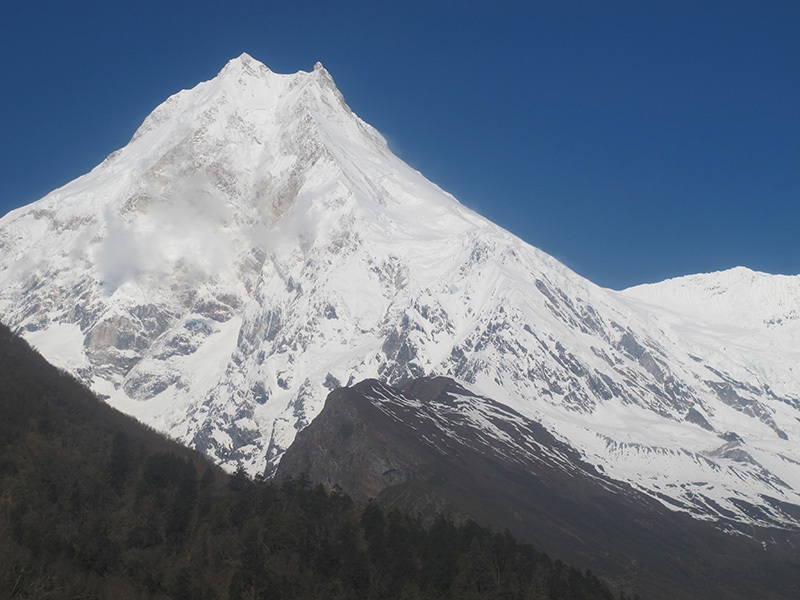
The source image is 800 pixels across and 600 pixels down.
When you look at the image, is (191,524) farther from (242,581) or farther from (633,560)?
(633,560)

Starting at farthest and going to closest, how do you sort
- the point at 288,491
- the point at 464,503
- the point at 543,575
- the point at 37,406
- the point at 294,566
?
the point at 464,503 → the point at 37,406 → the point at 288,491 → the point at 543,575 → the point at 294,566

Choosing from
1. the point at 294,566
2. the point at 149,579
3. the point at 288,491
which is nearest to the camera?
the point at 149,579

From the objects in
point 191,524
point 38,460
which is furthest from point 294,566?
point 38,460

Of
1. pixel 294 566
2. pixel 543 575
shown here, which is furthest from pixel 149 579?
pixel 543 575

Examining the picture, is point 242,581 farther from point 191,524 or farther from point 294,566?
point 191,524

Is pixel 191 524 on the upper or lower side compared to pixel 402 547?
lower

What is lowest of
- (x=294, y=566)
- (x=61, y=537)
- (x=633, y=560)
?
(x=61, y=537)

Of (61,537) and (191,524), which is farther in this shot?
(191,524)
